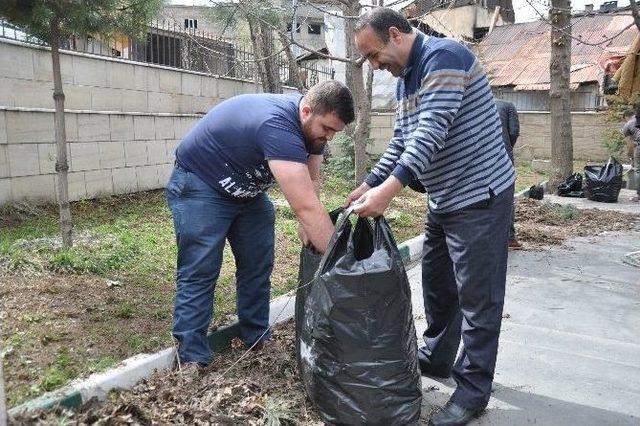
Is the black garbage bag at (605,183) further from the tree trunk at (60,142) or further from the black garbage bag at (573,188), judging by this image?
the tree trunk at (60,142)

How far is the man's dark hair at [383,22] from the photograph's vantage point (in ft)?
8.37

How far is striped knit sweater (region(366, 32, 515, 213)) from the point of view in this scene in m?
2.47

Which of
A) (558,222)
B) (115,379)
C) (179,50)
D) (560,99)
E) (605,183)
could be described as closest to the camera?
(115,379)

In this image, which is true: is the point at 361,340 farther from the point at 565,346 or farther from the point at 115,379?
the point at 565,346

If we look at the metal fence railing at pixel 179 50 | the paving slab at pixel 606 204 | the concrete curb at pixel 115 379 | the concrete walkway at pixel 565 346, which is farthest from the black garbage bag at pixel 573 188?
the concrete curb at pixel 115 379

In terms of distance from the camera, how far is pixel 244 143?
9.43 feet

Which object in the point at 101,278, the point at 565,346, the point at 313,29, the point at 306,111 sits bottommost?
the point at 565,346

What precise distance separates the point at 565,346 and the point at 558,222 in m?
4.57

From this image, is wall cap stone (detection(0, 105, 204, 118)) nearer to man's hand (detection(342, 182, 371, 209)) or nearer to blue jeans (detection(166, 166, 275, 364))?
blue jeans (detection(166, 166, 275, 364))

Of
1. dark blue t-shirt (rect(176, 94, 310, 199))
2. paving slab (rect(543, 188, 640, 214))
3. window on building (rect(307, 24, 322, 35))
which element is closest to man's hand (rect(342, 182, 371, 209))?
dark blue t-shirt (rect(176, 94, 310, 199))

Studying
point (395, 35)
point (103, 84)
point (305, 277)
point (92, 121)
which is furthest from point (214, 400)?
point (103, 84)

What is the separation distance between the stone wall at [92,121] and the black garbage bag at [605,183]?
21.4 feet

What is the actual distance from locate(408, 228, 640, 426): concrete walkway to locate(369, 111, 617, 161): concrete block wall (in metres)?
12.0

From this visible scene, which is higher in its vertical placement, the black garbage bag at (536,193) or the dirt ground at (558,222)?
the black garbage bag at (536,193)
